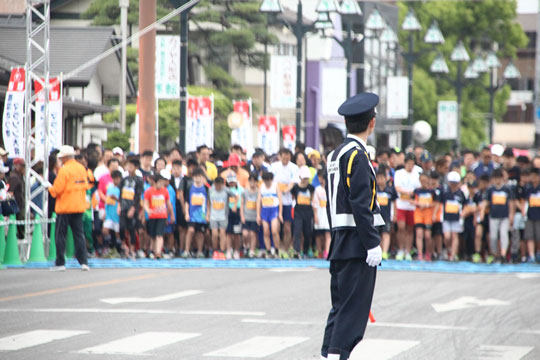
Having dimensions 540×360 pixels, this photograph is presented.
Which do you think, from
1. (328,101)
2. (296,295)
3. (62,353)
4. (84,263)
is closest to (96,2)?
(328,101)

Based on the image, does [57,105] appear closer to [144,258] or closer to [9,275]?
[144,258]

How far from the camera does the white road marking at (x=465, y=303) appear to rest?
12594 mm

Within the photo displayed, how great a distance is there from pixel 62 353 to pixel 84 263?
27.3ft

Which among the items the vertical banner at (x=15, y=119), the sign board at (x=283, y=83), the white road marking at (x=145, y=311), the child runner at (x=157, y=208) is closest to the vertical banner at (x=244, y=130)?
the sign board at (x=283, y=83)

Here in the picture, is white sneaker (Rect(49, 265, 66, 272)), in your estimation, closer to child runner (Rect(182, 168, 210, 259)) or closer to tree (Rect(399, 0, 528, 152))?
child runner (Rect(182, 168, 210, 259))

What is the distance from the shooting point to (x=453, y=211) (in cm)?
A: 1967

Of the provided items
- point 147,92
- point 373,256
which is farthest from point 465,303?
point 147,92

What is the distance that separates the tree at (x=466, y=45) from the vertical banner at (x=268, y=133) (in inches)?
1457

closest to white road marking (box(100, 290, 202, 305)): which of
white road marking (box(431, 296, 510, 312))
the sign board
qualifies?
white road marking (box(431, 296, 510, 312))

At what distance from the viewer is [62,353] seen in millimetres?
9219

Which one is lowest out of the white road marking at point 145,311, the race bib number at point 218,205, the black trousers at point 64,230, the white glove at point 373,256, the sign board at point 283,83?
the white road marking at point 145,311

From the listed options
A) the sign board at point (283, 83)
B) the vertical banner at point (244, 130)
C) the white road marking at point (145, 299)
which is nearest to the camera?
the white road marking at point (145, 299)

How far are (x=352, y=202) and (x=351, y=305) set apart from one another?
695 mm

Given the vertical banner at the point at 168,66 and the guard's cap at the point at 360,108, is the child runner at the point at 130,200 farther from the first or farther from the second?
the guard's cap at the point at 360,108
